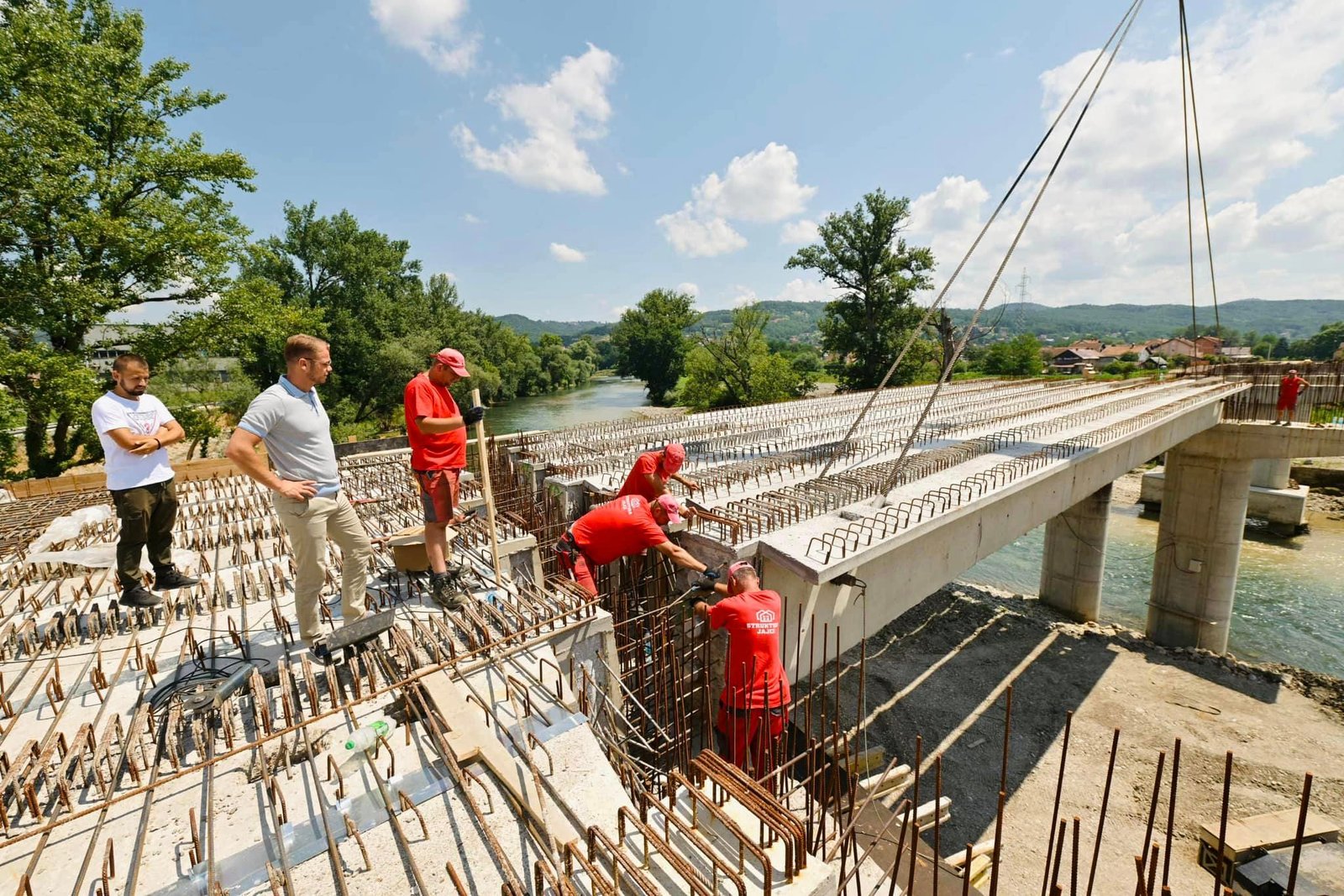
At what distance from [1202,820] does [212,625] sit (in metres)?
16.7

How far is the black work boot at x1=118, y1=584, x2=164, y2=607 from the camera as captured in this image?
5250 millimetres

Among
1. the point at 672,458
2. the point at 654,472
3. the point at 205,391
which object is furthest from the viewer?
the point at 205,391

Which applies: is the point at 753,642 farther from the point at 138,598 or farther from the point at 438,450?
the point at 138,598

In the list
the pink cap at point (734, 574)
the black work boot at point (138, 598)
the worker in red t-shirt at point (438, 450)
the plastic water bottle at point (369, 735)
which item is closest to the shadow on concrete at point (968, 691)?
the pink cap at point (734, 574)

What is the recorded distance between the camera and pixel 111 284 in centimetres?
1680

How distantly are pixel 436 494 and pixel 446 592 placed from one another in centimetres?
93

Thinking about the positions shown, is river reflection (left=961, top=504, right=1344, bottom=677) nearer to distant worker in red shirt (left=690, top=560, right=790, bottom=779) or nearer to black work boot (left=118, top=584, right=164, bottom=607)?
distant worker in red shirt (left=690, top=560, right=790, bottom=779)

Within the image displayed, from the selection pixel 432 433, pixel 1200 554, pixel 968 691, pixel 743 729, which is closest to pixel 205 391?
pixel 432 433

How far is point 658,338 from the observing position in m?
64.1

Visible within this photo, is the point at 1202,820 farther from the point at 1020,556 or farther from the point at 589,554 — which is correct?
the point at 1020,556

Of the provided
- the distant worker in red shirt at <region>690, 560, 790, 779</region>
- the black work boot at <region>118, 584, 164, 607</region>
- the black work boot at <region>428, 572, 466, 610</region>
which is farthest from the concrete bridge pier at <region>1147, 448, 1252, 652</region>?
the black work boot at <region>118, 584, 164, 607</region>

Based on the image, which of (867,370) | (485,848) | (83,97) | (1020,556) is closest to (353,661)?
(485,848)

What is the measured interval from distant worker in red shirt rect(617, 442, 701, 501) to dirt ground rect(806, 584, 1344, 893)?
5.57 m

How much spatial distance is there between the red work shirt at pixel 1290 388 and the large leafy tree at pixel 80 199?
34.5 meters
